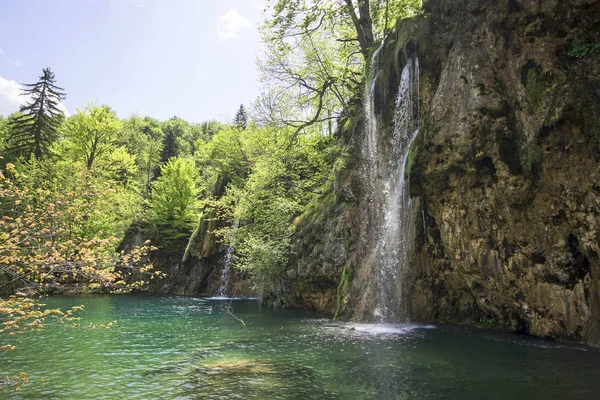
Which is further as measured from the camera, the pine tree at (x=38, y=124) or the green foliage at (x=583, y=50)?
the pine tree at (x=38, y=124)

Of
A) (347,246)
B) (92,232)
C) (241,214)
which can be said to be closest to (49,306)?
(92,232)

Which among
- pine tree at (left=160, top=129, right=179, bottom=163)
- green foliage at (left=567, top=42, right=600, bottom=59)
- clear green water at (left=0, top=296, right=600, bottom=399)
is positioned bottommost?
clear green water at (left=0, top=296, right=600, bottom=399)

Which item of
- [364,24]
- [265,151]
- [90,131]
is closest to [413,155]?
[364,24]

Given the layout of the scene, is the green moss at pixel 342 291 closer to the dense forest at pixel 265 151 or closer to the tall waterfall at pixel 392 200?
the tall waterfall at pixel 392 200

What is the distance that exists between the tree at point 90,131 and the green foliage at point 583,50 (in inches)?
1422

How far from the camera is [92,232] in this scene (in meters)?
29.9

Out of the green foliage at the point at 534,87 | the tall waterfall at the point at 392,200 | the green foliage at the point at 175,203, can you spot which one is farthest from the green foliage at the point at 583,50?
the green foliage at the point at 175,203

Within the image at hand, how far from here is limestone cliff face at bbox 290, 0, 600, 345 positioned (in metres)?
10.4

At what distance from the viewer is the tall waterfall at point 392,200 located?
15.2m

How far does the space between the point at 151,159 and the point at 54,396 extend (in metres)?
51.1

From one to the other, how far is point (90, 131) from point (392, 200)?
31.5m

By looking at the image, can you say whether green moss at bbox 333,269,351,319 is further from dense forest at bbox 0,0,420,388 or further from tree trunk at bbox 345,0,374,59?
tree trunk at bbox 345,0,374,59

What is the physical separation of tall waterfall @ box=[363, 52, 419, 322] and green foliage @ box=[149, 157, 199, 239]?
2289 cm

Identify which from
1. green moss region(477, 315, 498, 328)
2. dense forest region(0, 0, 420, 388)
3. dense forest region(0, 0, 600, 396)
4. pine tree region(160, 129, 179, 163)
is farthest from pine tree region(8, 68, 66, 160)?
green moss region(477, 315, 498, 328)
